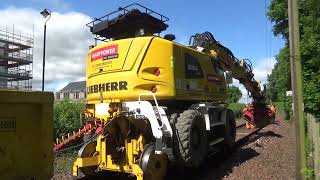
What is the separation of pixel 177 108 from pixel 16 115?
7118 mm

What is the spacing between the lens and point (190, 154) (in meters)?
11.2

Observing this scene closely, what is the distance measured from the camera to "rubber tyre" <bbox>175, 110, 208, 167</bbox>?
36.3 feet

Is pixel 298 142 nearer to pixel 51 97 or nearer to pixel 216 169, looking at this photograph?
pixel 216 169

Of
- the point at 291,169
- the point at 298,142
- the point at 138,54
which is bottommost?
the point at 291,169

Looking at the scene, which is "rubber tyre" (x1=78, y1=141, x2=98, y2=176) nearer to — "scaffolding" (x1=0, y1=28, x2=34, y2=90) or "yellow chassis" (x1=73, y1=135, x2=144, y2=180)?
"yellow chassis" (x1=73, y1=135, x2=144, y2=180)

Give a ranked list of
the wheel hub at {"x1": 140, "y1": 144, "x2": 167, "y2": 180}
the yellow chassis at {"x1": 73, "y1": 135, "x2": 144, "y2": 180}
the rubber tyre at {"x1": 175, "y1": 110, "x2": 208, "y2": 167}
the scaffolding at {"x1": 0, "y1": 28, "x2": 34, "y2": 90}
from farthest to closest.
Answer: the scaffolding at {"x1": 0, "y1": 28, "x2": 34, "y2": 90}, the rubber tyre at {"x1": 175, "y1": 110, "x2": 208, "y2": 167}, the yellow chassis at {"x1": 73, "y1": 135, "x2": 144, "y2": 180}, the wheel hub at {"x1": 140, "y1": 144, "x2": 167, "y2": 180}

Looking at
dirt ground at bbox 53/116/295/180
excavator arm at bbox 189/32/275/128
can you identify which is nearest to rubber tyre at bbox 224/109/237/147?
dirt ground at bbox 53/116/295/180

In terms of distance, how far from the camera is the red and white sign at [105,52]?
11638 mm

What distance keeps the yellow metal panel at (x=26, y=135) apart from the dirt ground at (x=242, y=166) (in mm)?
5860

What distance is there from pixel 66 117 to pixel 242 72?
7765 millimetres

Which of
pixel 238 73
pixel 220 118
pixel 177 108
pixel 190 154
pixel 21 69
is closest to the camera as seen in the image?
pixel 190 154

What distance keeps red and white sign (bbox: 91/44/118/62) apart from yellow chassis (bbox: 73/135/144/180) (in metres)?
2.09

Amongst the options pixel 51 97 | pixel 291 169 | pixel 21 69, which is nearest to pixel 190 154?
pixel 291 169

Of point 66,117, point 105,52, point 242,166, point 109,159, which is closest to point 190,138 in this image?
point 109,159
